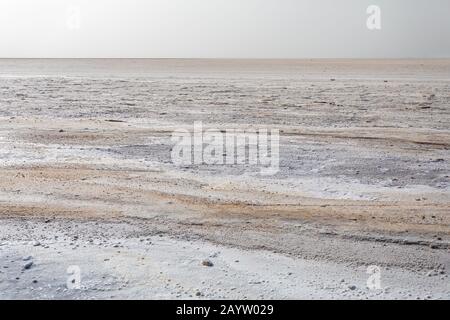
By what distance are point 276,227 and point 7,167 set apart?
4528 mm

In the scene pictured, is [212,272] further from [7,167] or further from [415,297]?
[7,167]

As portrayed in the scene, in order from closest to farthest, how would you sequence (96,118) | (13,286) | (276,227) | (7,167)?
1. (13,286)
2. (276,227)
3. (7,167)
4. (96,118)

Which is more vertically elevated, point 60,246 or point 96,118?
point 96,118

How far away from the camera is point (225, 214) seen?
5512mm

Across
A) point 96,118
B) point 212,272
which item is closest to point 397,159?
point 212,272

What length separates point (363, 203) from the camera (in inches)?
231

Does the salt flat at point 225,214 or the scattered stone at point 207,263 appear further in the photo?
the scattered stone at point 207,263

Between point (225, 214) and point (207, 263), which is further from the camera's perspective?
point (225, 214)

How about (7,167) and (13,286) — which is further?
(7,167)

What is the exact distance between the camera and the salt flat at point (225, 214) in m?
4.03

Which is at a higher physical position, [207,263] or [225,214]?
[225,214]

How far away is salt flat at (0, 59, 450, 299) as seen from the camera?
4027 mm

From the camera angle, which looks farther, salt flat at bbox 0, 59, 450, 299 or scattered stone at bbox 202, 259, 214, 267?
scattered stone at bbox 202, 259, 214, 267
